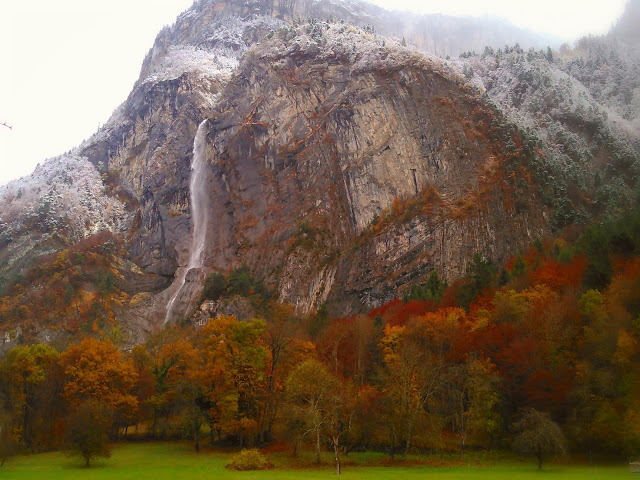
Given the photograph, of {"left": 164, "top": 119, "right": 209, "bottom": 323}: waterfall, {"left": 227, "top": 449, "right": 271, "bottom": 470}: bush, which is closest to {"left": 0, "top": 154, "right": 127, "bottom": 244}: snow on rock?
{"left": 164, "top": 119, "right": 209, "bottom": 323}: waterfall

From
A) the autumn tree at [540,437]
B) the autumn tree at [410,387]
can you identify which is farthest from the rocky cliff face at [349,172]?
the autumn tree at [540,437]

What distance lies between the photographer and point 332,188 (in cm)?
9644

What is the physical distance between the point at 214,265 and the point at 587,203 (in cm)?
6660

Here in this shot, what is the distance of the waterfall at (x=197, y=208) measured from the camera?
109 meters

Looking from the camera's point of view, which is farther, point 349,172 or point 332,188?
point 332,188

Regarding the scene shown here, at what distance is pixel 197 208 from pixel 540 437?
9262 cm

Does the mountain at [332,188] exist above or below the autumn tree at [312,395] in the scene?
above

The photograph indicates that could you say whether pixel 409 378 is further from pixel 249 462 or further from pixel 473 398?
pixel 249 462

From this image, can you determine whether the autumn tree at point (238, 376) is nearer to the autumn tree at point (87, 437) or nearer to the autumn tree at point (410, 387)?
the autumn tree at point (87, 437)

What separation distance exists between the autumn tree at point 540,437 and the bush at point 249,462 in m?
→ 17.0

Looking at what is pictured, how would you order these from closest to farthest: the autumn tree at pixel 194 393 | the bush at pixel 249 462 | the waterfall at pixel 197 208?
the bush at pixel 249 462
the autumn tree at pixel 194 393
the waterfall at pixel 197 208

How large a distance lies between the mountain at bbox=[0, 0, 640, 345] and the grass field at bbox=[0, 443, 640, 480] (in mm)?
43260

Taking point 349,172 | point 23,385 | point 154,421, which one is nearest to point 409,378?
point 154,421

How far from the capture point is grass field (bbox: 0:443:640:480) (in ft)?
99.7
